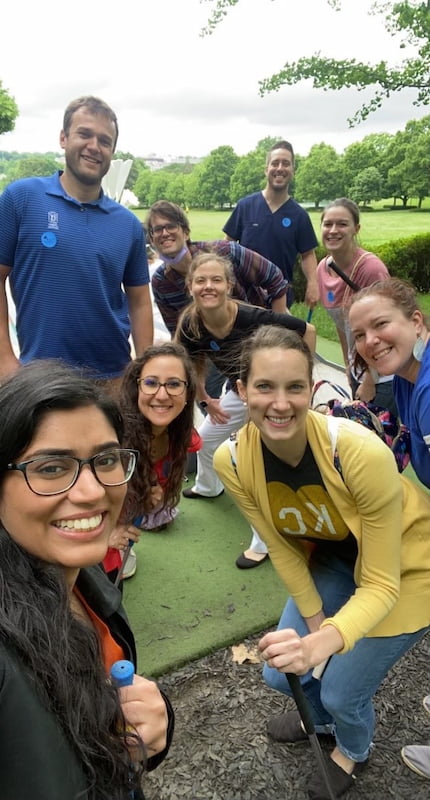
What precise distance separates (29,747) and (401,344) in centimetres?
182

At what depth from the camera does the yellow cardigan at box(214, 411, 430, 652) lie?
1763mm

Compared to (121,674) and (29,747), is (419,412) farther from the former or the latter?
(29,747)

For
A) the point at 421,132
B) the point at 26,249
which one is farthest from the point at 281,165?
the point at 421,132

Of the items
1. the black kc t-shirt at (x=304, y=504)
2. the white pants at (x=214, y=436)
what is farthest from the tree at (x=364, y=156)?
the black kc t-shirt at (x=304, y=504)

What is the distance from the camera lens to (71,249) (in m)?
2.65

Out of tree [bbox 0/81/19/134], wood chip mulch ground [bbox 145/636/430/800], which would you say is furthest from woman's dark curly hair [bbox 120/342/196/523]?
tree [bbox 0/81/19/134]

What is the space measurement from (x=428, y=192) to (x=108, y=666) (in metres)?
19.6

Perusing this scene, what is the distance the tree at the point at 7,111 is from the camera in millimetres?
28031

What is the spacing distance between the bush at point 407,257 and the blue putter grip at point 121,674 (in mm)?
9868

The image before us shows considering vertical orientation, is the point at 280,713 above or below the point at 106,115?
below

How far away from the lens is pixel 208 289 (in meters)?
3.11

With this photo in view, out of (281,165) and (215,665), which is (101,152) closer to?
(281,165)

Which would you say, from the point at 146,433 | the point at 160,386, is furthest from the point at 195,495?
the point at 160,386

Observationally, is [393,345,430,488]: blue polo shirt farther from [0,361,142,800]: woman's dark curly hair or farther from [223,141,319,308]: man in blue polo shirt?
[223,141,319,308]: man in blue polo shirt
